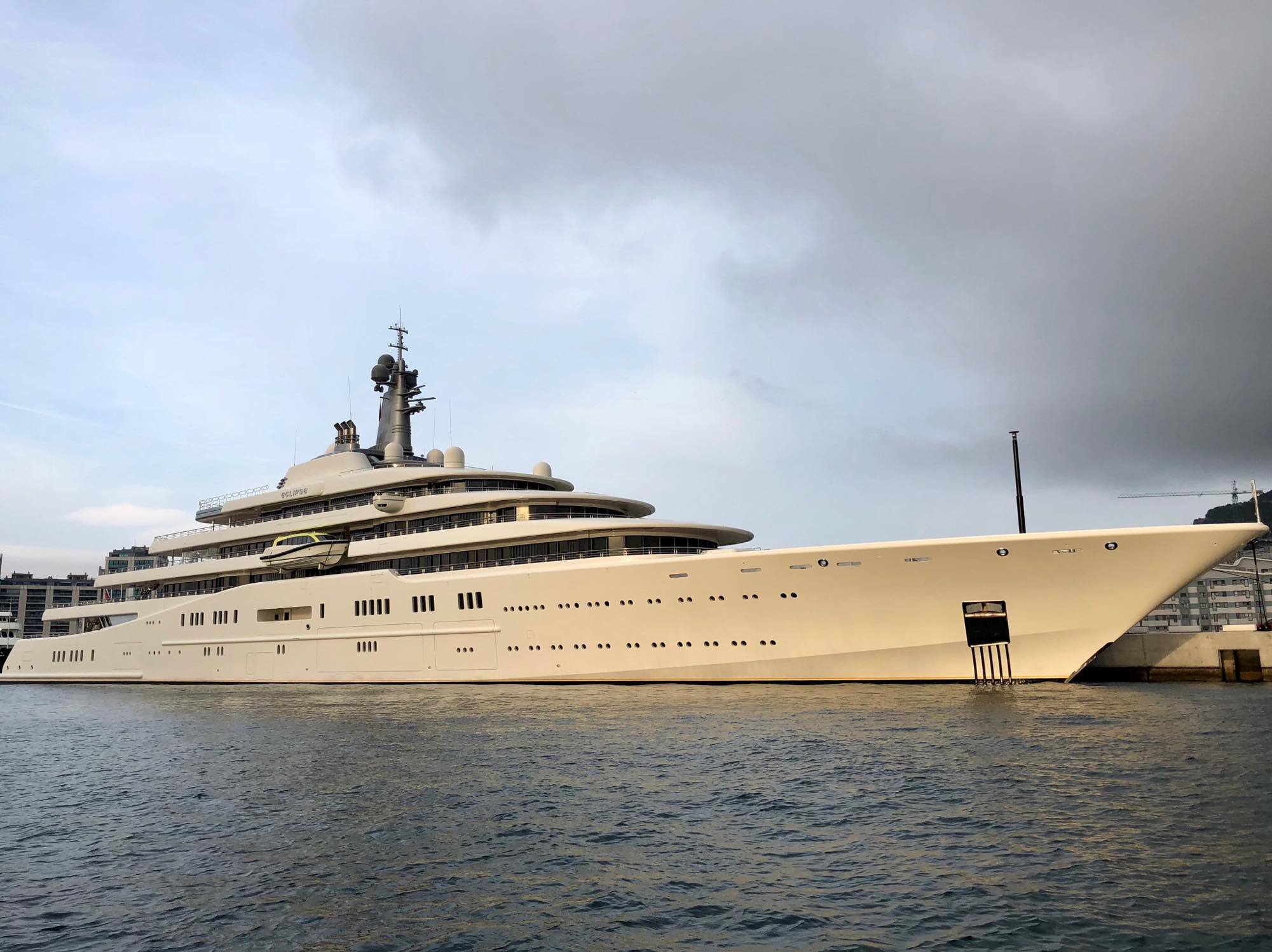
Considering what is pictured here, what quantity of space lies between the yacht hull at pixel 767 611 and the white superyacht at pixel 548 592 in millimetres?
55

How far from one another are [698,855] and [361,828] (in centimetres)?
452

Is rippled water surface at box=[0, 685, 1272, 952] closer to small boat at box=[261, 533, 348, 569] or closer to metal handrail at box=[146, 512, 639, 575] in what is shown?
metal handrail at box=[146, 512, 639, 575]

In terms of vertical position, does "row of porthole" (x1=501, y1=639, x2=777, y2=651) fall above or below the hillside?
below

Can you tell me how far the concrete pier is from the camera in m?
27.1

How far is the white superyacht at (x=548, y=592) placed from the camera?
21562mm

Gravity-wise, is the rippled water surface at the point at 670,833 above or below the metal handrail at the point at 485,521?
below

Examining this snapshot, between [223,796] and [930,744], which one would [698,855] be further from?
[223,796]

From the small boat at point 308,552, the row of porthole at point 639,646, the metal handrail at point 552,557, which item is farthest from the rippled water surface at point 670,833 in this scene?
the small boat at point 308,552

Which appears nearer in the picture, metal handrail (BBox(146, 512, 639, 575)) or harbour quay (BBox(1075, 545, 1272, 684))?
harbour quay (BBox(1075, 545, 1272, 684))

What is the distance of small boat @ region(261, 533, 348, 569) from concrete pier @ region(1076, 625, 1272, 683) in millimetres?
26732

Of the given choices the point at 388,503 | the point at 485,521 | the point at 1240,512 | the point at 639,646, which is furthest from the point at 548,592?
the point at 1240,512

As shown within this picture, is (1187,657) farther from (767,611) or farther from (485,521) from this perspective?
(485,521)

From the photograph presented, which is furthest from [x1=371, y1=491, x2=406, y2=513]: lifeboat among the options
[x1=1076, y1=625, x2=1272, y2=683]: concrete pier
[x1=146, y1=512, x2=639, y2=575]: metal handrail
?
[x1=1076, y1=625, x2=1272, y2=683]: concrete pier

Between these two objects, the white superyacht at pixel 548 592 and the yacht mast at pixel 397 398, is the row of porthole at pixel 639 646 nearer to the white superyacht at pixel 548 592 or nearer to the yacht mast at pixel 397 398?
the white superyacht at pixel 548 592
